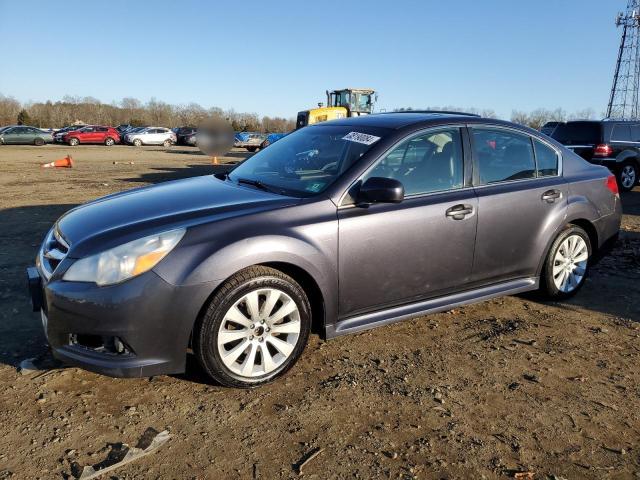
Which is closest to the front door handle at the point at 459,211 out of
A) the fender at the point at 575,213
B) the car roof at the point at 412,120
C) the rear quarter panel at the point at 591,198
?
the car roof at the point at 412,120

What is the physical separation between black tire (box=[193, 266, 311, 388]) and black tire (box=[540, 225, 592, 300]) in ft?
7.86

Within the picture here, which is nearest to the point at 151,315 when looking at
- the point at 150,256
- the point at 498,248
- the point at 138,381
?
the point at 150,256

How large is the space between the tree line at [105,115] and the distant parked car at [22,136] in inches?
992

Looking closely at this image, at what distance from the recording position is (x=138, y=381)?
10.7 feet

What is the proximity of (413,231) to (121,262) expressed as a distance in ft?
6.20

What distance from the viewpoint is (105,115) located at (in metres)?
84.3

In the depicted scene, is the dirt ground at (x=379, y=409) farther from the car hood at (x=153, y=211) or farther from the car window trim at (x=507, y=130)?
the car window trim at (x=507, y=130)

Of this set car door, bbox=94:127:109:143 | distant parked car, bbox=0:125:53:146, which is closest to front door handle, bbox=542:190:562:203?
distant parked car, bbox=0:125:53:146

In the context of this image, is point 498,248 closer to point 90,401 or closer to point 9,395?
point 90,401

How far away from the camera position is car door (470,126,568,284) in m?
3.98

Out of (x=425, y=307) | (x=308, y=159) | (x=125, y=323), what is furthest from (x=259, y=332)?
(x=308, y=159)

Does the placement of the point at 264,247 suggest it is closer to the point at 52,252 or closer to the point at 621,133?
the point at 52,252

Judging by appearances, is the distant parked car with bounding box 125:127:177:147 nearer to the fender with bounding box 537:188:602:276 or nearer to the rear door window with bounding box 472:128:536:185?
the rear door window with bounding box 472:128:536:185

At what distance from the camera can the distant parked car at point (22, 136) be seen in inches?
1428
